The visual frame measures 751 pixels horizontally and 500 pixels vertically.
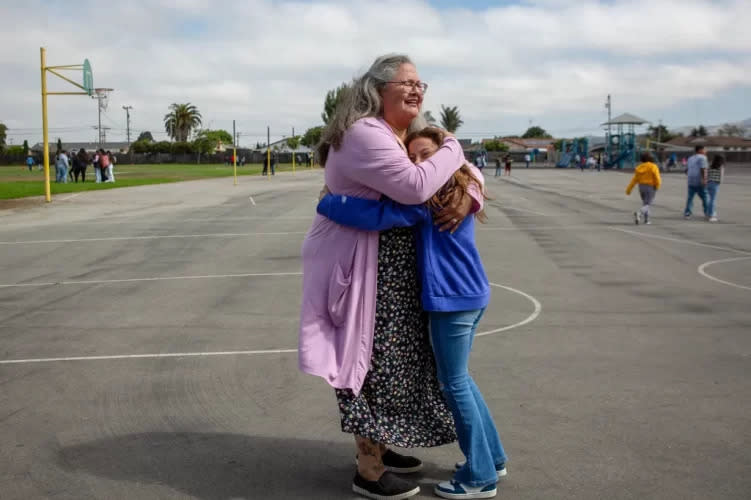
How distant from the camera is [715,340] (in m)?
6.91

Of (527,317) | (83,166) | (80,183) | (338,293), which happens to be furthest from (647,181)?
(83,166)

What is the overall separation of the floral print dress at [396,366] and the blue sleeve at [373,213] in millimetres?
128

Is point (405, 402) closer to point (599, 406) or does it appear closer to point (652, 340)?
point (599, 406)

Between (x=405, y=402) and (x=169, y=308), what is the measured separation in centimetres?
531

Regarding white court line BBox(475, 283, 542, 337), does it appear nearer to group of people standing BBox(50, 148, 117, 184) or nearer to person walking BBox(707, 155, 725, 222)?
person walking BBox(707, 155, 725, 222)

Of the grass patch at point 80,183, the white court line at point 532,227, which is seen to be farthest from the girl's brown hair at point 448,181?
the grass patch at point 80,183

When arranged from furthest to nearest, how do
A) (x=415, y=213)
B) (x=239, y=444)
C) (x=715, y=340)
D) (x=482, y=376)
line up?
(x=715, y=340), (x=482, y=376), (x=239, y=444), (x=415, y=213)

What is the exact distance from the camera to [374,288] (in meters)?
3.62

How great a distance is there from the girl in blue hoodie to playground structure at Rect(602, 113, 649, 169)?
75.9 meters

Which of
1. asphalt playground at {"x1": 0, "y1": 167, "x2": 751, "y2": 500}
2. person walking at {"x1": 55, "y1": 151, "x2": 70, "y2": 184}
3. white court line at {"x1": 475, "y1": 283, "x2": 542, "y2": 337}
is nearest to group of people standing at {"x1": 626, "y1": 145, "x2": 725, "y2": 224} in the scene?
asphalt playground at {"x1": 0, "y1": 167, "x2": 751, "y2": 500}

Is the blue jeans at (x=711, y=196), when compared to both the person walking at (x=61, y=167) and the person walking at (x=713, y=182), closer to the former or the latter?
the person walking at (x=713, y=182)

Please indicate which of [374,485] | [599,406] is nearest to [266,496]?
[374,485]

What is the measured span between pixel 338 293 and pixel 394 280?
0.85 ft

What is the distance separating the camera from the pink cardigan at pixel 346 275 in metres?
3.46
